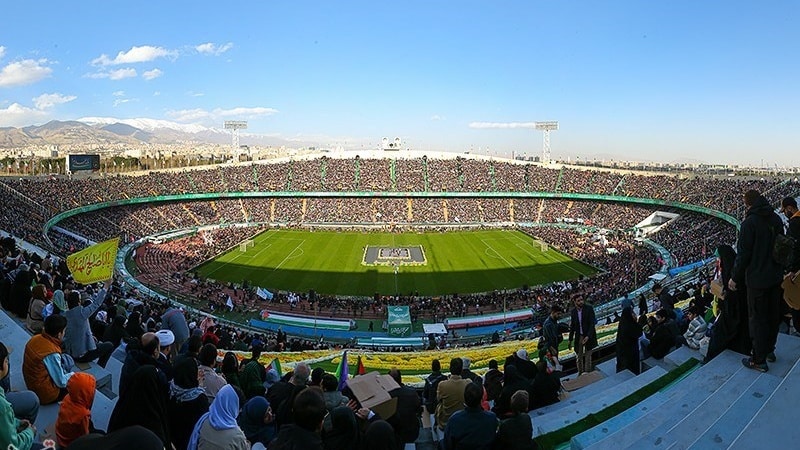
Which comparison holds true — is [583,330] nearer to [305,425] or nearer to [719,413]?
[719,413]

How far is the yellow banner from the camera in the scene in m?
12.3

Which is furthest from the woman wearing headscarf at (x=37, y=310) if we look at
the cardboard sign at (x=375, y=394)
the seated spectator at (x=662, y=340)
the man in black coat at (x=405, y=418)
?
the seated spectator at (x=662, y=340)

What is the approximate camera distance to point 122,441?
2559mm

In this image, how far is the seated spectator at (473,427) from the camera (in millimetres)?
4578

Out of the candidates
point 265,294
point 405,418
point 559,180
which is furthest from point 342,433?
point 559,180

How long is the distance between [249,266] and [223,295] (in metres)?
9.28

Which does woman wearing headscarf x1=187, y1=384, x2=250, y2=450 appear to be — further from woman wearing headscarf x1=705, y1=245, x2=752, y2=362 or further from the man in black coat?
woman wearing headscarf x1=705, y1=245, x2=752, y2=362

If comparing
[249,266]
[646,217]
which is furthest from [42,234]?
[646,217]

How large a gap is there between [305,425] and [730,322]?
5.20m

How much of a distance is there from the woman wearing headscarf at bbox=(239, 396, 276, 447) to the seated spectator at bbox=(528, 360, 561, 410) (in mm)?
3475

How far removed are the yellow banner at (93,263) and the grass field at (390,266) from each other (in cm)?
2281

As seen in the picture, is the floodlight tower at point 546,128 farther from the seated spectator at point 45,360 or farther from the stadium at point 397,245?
the seated spectator at point 45,360

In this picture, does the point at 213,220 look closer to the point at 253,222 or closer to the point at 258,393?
the point at 253,222

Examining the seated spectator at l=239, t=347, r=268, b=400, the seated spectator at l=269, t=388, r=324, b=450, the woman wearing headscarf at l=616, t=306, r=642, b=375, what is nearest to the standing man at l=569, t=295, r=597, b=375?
the woman wearing headscarf at l=616, t=306, r=642, b=375
